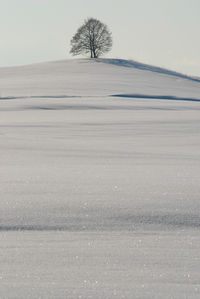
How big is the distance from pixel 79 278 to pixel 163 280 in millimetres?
423

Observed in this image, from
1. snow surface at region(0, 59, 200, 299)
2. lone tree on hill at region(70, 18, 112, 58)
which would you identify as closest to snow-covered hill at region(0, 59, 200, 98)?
lone tree on hill at region(70, 18, 112, 58)

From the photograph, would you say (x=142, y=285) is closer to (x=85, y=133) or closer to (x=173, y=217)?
(x=173, y=217)

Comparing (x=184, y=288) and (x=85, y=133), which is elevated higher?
(x=184, y=288)

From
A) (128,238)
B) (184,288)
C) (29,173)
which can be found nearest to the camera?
(184,288)

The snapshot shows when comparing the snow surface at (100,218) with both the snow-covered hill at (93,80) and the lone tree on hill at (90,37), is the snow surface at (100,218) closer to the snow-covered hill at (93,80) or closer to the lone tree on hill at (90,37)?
the snow-covered hill at (93,80)

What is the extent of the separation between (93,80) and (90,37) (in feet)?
Answer: 40.2

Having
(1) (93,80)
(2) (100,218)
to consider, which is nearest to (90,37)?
(1) (93,80)

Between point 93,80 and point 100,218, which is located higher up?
point 100,218

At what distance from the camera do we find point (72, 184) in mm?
5012

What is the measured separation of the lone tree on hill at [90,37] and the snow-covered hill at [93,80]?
3.96ft

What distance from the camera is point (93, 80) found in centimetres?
3259

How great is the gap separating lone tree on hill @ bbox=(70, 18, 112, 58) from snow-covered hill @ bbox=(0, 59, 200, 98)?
121cm

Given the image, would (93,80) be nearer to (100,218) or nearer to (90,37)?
(90,37)

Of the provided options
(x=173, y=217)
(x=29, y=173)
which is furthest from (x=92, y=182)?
(x=173, y=217)
